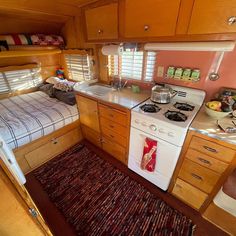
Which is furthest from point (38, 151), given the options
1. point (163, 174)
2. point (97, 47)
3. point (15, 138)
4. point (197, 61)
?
point (197, 61)

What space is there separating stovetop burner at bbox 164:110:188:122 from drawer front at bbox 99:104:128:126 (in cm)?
46

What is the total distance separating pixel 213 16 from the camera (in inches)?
38.8

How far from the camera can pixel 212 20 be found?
998mm

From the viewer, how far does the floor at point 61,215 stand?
1336 millimetres

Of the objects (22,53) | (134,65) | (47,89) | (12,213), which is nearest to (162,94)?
(134,65)

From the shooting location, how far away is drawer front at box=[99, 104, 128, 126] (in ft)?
5.27

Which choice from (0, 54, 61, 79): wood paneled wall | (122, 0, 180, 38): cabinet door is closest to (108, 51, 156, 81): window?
(122, 0, 180, 38): cabinet door

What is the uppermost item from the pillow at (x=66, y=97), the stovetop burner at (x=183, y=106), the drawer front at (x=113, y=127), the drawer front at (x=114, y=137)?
the stovetop burner at (x=183, y=106)

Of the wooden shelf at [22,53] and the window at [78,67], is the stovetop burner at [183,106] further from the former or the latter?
the wooden shelf at [22,53]

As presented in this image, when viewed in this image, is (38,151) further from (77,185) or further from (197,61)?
(197,61)

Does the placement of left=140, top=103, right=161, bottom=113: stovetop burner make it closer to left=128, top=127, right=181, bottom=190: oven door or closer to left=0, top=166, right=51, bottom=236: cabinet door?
left=128, top=127, right=181, bottom=190: oven door

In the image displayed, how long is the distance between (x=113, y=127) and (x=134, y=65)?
95cm

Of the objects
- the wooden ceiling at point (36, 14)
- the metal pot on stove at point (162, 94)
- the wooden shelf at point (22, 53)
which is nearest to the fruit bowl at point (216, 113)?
the metal pot on stove at point (162, 94)

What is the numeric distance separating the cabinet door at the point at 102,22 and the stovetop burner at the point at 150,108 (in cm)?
84
